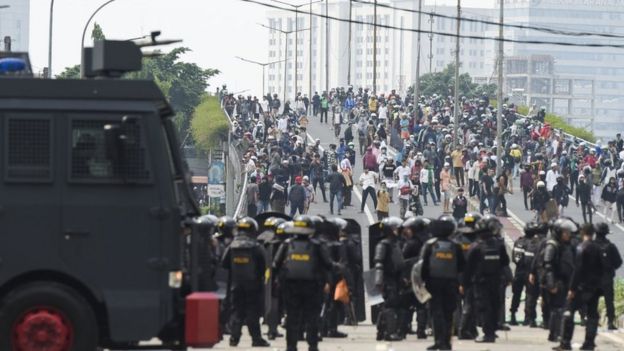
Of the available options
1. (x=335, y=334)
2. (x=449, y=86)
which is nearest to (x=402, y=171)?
(x=335, y=334)

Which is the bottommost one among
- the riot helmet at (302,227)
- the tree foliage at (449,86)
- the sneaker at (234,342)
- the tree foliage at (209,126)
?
the sneaker at (234,342)

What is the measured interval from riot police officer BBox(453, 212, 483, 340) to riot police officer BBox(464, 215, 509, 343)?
10 cm

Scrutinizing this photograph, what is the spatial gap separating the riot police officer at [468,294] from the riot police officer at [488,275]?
0.10 meters

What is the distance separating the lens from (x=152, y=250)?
15539mm

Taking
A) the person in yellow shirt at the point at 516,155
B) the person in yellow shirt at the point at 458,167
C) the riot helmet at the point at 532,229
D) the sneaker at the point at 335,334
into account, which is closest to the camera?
the sneaker at the point at 335,334

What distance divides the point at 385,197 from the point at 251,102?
3283 cm

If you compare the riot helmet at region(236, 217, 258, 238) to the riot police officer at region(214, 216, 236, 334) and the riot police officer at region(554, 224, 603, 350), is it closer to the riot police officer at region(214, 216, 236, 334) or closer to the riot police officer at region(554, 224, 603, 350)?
the riot police officer at region(214, 216, 236, 334)

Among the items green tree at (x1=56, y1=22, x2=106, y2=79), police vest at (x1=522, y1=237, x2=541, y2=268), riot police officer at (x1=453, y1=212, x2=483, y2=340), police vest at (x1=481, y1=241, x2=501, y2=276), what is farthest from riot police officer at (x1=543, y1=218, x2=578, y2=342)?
green tree at (x1=56, y1=22, x2=106, y2=79)

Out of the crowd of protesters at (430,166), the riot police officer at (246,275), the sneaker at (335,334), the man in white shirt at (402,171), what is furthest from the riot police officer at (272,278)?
the man in white shirt at (402,171)

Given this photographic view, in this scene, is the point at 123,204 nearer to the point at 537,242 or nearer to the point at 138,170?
the point at 138,170

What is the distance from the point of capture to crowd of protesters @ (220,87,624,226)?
4844 centimetres

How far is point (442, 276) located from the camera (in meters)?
20.1

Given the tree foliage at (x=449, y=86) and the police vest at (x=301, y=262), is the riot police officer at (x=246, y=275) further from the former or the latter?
the tree foliage at (x=449, y=86)

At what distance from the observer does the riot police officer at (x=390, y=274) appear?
71.2 feet
